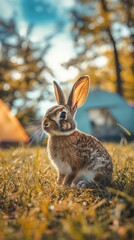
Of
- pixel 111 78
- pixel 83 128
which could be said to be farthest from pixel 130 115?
pixel 111 78

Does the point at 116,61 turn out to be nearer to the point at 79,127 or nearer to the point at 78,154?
the point at 79,127

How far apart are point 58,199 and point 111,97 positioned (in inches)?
502

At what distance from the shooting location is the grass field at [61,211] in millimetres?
1542

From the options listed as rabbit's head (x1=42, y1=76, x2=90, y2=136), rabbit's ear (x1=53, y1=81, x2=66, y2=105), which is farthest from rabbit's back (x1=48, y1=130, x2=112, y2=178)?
Answer: rabbit's ear (x1=53, y1=81, x2=66, y2=105)

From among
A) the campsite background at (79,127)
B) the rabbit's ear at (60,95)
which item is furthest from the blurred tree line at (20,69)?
the rabbit's ear at (60,95)

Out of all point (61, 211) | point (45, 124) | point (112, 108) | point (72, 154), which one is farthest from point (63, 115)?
point (112, 108)

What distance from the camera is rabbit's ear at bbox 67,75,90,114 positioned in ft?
10.4

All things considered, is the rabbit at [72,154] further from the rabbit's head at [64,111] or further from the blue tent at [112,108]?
the blue tent at [112,108]

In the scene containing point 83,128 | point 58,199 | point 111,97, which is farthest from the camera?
point 111,97

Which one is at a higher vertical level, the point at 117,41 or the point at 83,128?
the point at 117,41

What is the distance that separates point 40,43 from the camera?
1684 cm

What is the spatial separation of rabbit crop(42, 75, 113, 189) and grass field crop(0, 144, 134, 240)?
0.47 ft

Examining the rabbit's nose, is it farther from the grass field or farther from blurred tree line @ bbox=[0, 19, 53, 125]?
blurred tree line @ bbox=[0, 19, 53, 125]

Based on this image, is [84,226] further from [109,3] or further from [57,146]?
[109,3]
